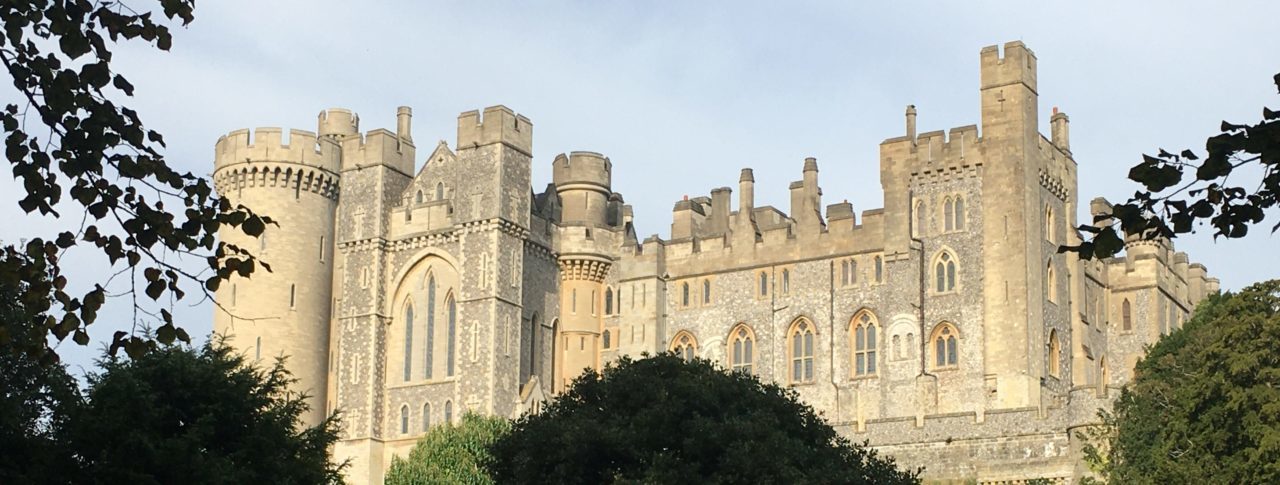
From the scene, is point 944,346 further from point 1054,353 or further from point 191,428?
point 191,428

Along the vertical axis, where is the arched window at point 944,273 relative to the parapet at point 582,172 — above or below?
below

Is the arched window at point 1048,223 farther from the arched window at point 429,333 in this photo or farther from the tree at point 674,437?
the tree at point 674,437

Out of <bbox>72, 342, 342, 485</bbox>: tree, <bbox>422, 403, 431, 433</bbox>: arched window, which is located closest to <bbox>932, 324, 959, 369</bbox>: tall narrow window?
<bbox>422, 403, 431, 433</bbox>: arched window

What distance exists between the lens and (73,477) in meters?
31.9

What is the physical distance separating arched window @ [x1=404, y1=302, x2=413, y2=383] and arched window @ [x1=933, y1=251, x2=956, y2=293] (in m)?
17.7

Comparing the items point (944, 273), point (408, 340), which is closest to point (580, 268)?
point (408, 340)

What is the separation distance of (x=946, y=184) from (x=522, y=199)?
1414 cm

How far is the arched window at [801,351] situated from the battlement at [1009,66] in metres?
9.73

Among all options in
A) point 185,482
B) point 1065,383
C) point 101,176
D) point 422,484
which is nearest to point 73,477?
point 185,482

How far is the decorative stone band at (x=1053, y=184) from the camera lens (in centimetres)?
6181

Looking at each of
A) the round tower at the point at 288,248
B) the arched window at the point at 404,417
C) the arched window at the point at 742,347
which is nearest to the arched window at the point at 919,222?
the arched window at the point at 742,347

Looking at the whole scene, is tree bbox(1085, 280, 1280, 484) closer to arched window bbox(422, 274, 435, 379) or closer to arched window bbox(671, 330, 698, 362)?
arched window bbox(671, 330, 698, 362)

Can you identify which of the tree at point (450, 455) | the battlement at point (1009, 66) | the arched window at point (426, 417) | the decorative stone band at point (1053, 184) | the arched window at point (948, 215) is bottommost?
the tree at point (450, 455)

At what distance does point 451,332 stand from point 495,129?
6888 millimetres
